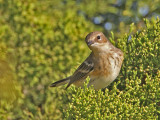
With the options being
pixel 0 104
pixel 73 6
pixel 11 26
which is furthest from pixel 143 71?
pixel 73 6

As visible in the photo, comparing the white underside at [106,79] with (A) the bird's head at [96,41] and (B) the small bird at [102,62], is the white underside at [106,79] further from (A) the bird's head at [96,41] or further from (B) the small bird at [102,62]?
(A) the bird's head at [96,41]

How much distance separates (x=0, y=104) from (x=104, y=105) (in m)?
3.51

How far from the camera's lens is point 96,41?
533 cm

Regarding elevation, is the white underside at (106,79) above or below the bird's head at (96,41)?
below

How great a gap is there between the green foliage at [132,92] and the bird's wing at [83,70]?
0.55m

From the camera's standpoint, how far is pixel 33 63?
8.56m

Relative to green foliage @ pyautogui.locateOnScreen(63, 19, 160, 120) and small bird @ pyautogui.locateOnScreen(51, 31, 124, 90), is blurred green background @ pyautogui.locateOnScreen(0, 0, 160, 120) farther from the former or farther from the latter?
small bird @ pyautogui.locateOnScreen(51, 31, 124, 90)

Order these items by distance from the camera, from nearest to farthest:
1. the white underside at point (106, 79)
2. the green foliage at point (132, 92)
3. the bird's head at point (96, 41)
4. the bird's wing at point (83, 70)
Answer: the green foliage at point (132, 92)
the bird's head at point (96, 41)
the white underside at point (106, 79)
the bird's wing at point (83, 70)

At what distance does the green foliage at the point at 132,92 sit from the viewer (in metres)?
4.62

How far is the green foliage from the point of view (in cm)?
462

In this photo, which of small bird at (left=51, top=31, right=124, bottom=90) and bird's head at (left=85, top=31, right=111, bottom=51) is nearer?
bird's head at (left=85, top=31, right=111, bottom=51)

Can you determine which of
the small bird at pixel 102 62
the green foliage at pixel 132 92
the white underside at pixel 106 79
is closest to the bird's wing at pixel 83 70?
the small bird at pixel 102 62

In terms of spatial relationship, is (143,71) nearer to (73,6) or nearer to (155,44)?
(155,44)

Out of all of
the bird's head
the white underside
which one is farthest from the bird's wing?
the bird's head
